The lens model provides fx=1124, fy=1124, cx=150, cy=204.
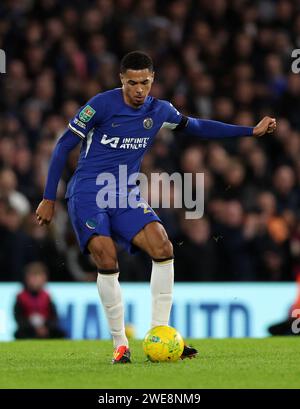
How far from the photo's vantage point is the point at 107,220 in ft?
27.0

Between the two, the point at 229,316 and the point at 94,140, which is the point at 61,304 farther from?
the point at 94,140

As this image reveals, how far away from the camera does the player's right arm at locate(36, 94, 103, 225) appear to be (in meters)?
8.12

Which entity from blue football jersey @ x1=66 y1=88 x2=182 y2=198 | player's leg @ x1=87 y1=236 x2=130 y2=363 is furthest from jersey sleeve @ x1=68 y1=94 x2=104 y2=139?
player's leg @ x1=87 y1=236 x2=130 y2=363

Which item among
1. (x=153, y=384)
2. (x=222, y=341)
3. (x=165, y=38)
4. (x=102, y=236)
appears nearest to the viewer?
(x=153, y=384)

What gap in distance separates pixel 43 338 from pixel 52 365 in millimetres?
3971

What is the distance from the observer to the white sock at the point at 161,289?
8.20 m

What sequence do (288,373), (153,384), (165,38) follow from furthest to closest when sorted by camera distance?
1. (165,38)
2. (288,373)
3. (153,384)

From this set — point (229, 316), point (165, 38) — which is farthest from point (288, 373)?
point (165, 38)

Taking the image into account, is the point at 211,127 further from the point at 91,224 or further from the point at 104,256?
the point at 104,256

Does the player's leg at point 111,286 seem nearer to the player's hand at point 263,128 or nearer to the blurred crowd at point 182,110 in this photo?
the player's hand at point 263,128

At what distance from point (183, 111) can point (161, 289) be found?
706 cm

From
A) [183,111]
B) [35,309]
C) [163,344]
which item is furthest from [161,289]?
[183,111]

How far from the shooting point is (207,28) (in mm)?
16531

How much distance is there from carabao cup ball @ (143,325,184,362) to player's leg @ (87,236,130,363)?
20cm
